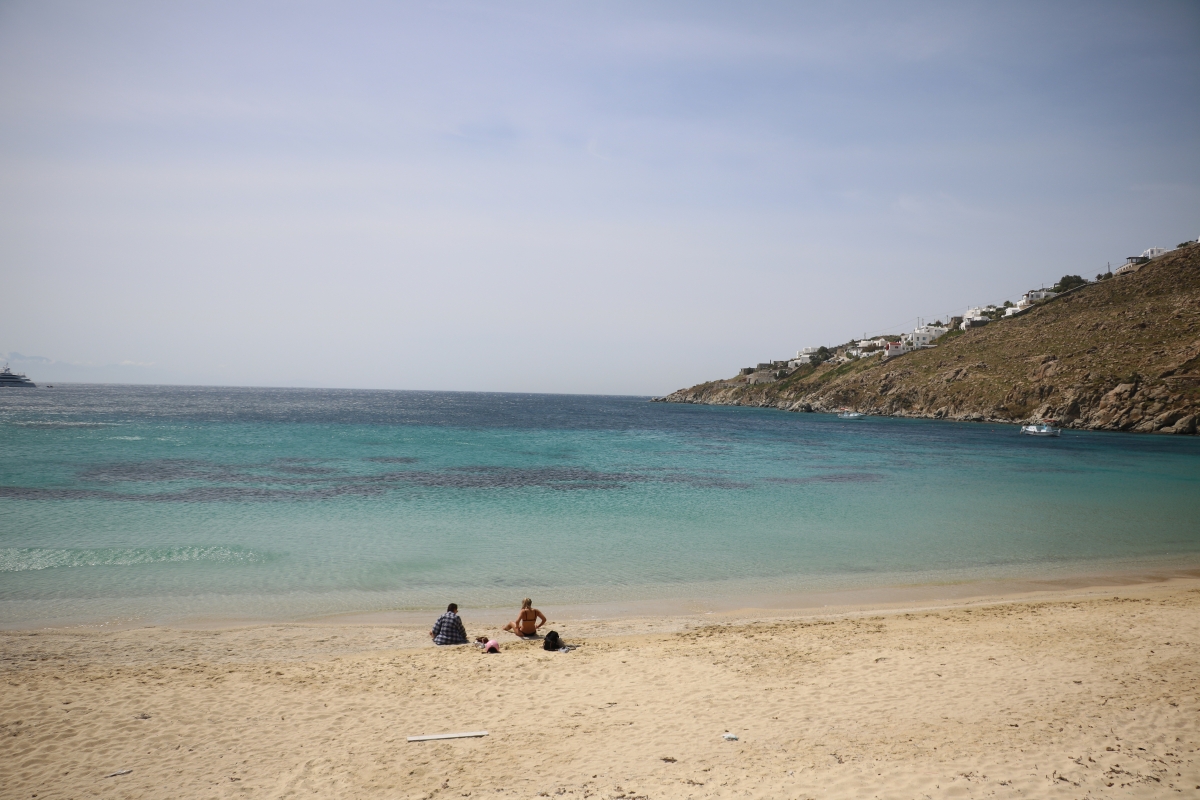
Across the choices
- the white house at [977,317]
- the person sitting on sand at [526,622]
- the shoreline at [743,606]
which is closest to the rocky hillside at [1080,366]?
the white house at [977,317]

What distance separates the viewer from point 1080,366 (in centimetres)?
7788

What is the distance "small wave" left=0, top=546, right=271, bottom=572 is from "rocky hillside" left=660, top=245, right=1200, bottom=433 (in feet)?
290

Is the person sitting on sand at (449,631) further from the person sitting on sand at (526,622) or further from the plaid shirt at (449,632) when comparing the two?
the person sitting on sand at (526,622)

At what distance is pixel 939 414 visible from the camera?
95062 mm

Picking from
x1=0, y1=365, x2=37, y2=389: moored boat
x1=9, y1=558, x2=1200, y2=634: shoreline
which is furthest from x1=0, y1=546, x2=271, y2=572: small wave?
x1=0, y1=365, x2=37, y2=389: moored boat

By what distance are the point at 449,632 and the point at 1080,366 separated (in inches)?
3686

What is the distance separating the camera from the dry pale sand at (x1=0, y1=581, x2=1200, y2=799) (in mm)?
6660

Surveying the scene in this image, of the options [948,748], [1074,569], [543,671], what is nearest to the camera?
[948,748]

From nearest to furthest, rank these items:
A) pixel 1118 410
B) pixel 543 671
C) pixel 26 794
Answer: pixel 26 794
pixel 543 671
pixel 1118 410

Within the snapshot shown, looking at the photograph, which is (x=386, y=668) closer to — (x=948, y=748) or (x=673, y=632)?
(x=673, y=632)

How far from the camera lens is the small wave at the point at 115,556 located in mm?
15898

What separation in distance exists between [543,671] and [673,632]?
11.0 feet

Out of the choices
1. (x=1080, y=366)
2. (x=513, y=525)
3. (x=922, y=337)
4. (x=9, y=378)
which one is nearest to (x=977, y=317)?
(x=922, y=337)

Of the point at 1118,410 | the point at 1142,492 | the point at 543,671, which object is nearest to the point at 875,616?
the point at 543,671
